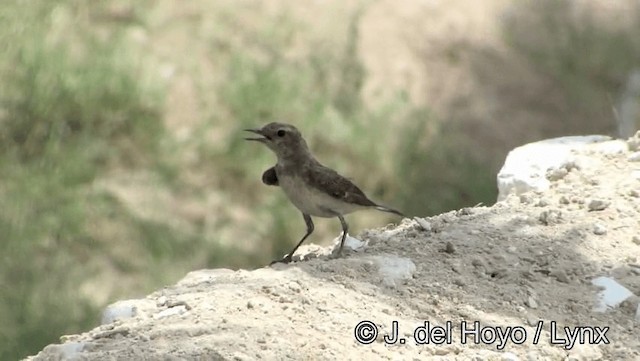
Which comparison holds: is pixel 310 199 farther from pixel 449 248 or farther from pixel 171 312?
pixel 171 312

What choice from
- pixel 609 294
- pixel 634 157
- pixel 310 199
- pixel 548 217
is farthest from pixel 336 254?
pixel 634 157

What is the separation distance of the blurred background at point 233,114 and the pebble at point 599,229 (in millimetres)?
3460

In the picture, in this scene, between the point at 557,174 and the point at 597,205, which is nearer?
the point at 597,205

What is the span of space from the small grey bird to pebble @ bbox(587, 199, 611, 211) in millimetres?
873

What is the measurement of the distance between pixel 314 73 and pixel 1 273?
9.68 feet

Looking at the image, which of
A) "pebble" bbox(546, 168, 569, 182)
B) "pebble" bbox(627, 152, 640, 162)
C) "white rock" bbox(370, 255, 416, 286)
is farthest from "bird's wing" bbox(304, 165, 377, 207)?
"pebble" bbox(627, 152, 640, 162)

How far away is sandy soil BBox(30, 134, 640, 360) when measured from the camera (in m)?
3.80

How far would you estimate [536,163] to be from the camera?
18.8 feet

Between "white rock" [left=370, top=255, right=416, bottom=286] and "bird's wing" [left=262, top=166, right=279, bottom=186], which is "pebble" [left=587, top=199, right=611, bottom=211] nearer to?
"white rock" [left=370, top=255, right=416, bottom=286]

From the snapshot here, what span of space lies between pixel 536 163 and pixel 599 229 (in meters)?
0.84

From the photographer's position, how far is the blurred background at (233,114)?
7.70 metres

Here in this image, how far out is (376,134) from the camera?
8.96 metres

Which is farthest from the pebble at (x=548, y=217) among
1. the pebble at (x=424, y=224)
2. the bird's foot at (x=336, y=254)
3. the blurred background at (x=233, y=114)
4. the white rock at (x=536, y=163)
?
the blurred background at (x=233, y=114)

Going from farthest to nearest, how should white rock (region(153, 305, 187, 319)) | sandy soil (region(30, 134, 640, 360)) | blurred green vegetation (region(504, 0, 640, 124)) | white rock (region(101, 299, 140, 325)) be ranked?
blurred green vegetation (region(504, 0, 640, 124)) → white rock (region(101, 299, 140, 325)) → white rock (region(153, 305, 187, 319)) → sandy soil (region(30, 134, 640, 360))
